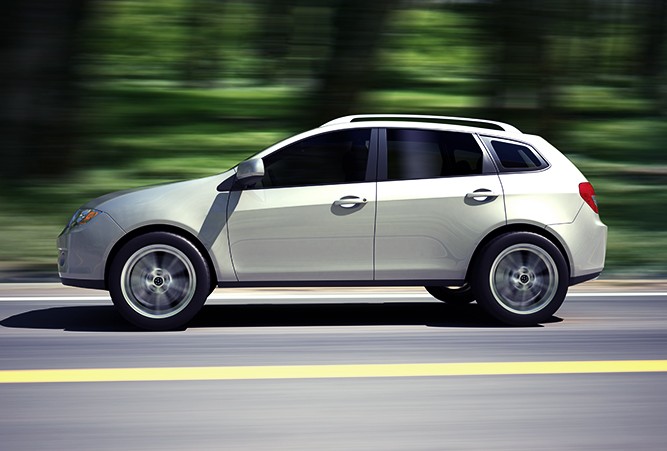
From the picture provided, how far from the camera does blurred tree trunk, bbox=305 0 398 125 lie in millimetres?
14438

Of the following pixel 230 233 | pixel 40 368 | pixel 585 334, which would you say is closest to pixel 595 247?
→ pixel 585 334

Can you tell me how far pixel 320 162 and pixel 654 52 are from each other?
43.9ft

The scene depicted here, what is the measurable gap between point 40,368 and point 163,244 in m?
1.53

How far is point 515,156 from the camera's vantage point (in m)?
8.00

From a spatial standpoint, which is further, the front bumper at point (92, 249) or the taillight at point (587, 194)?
the taillight at point (587, 194)

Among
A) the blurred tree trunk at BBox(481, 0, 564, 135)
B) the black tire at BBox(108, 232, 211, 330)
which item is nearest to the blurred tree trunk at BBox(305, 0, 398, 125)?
the blurred tree trunk at BBox(481, 0, 564, 135)

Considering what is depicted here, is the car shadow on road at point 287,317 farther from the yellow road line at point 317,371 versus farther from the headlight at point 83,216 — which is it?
the yellow road line at point 317,371

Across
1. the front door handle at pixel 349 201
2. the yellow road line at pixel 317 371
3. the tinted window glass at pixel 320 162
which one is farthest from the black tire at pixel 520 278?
the yellow road line at pixel 317 371

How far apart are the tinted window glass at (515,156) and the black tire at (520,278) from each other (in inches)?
21.8

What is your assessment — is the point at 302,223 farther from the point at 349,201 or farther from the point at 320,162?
the point at 320,162

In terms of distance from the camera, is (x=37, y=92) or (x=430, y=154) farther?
(x=37, y=92)

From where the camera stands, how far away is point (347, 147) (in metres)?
7.85

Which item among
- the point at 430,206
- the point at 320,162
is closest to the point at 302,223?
the point at 320,162

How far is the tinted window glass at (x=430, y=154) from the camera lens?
7.82 m
